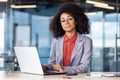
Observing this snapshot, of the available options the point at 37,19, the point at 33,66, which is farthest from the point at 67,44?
the point at 37,19

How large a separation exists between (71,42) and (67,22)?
189 mm

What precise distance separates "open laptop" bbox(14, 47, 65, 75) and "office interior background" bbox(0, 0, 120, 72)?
18.3ft

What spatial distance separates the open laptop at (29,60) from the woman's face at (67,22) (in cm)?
50

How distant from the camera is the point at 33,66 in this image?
295 centimetres

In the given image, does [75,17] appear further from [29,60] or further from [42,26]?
[42,26]

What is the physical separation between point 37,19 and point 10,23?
62 centimetres

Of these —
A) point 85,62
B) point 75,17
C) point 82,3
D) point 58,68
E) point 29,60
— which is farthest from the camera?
point 82,3

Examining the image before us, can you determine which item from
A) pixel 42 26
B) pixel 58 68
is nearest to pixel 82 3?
pixel 42 26

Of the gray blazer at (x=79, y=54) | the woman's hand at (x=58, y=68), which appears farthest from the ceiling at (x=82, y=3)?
the woman's hand at (x=58, y=68)

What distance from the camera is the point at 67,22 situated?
11.0 feet

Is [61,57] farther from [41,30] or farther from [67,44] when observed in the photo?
[41,30]

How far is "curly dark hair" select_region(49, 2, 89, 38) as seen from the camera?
3.39 metres

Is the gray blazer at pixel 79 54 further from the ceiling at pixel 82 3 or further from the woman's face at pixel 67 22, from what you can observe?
the ceiling at pixel 82 3

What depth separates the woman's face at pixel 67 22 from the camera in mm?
3350
